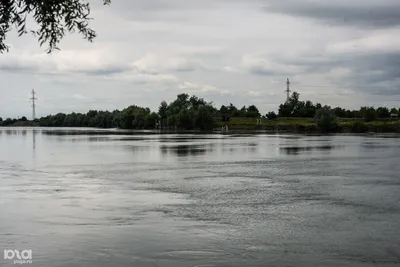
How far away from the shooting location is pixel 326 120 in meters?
132

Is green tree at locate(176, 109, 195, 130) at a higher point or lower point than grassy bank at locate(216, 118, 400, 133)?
higher

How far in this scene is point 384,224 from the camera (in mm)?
13695

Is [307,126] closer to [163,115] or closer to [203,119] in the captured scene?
[203,119]

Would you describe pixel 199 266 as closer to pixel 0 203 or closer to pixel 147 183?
pixel 0 203

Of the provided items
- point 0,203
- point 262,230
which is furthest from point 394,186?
point 0,203

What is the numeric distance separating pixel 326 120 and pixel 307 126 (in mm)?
12665

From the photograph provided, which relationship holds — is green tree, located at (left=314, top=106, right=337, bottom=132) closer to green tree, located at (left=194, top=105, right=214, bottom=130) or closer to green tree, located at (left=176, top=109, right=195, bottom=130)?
green tree, located at (left=194, top=105, right=214, bottom=130)

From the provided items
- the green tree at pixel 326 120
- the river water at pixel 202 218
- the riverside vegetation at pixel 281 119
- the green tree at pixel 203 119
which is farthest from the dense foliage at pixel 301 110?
the river water at pixel 202 218

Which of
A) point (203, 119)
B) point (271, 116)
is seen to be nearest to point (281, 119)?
point (271, 116)

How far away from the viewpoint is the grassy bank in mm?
133625

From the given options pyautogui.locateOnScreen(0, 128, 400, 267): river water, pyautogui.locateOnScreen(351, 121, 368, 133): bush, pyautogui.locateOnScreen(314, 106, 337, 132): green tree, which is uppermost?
pyautogui.locateOnScreen(314, 106, 337, 132): green tree

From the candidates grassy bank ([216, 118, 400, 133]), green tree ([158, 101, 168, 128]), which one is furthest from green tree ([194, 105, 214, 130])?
green tree ([158, 101, 168, 128])

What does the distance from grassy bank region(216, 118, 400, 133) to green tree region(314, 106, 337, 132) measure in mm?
2214

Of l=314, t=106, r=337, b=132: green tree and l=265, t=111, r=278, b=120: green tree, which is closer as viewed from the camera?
l=314, t=106, r=337, b=132: green tree
